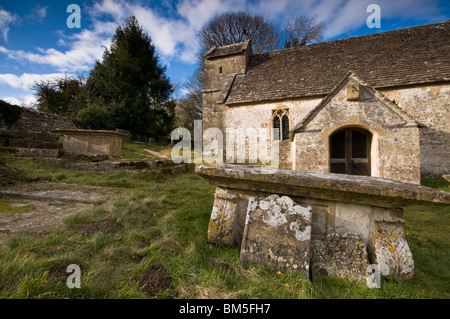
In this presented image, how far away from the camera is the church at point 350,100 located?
4828 millimetres

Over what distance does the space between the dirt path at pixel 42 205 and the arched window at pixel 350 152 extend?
5.83 metres

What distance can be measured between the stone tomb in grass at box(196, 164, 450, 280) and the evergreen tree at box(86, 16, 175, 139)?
69.0ft

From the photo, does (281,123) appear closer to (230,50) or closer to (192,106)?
(230,50)

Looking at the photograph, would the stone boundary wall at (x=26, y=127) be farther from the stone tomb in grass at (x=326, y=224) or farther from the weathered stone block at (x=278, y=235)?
the weathered stone block at (x=278, y=235)

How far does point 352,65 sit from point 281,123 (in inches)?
198

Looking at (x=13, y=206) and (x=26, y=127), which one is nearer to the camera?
(x=13, y=206)

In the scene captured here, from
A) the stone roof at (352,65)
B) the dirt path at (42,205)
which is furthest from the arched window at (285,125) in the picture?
the dirt path at (42,205)

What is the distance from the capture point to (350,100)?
4.92 metres

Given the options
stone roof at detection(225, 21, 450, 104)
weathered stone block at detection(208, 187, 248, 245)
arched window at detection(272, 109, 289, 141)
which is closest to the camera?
weathered stone block at detection(208, 187, 248, 245)

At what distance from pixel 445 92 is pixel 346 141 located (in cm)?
774

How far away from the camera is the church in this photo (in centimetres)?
483

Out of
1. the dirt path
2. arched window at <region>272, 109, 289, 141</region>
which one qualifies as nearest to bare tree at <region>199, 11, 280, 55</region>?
arched window at <region>272, 109, 289, 141</region>

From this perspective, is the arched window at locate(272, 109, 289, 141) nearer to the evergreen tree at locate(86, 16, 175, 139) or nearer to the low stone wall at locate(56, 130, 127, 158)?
the low stone wall at locate(56, 130, 127, 158)

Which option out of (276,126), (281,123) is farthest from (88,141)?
(281,123)
